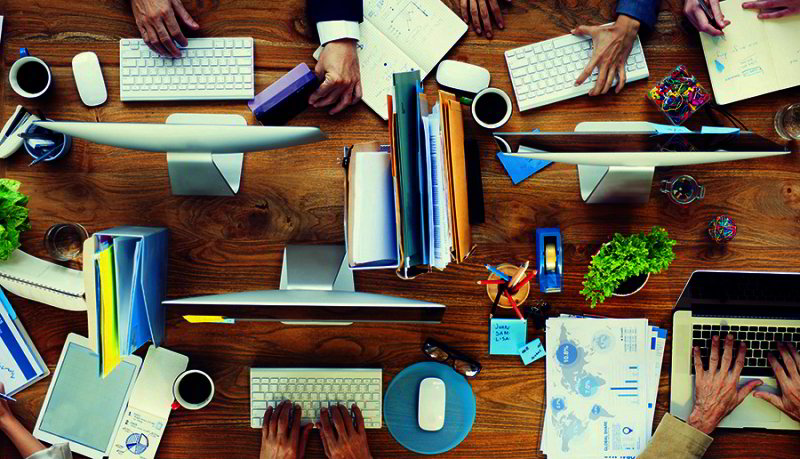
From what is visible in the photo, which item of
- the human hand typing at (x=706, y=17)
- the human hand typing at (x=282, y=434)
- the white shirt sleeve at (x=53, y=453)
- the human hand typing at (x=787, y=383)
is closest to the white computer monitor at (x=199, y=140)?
the human hand typing at (x=282, y=434)

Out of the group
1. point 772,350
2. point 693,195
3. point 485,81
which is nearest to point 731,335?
point 772,350

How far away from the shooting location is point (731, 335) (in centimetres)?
146

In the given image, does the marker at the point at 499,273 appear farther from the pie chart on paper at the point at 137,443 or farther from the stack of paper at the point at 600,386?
the pie chart on paper at the point at 137,443

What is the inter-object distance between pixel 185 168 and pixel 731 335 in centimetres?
144

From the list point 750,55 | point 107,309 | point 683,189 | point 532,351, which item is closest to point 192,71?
point 107,309

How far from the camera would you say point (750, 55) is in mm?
1430

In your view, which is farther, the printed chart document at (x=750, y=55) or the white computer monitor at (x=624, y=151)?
the printed chart document at (x=750, y=55)

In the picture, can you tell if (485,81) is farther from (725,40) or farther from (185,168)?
(185,168)

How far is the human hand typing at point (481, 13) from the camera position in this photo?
4.75 feet

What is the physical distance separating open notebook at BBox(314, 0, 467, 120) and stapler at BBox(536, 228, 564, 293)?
1.68 feet

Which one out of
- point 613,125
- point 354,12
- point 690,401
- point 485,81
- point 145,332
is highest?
point 354,12

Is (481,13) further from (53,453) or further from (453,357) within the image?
(53,453)

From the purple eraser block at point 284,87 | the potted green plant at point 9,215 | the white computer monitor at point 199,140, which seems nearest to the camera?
the white computer monitor at point 199,140

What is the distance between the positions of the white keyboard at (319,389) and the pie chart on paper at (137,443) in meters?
0.28
